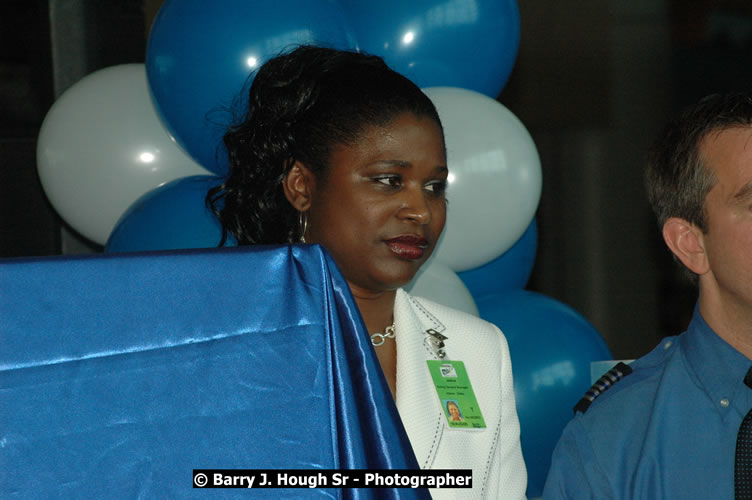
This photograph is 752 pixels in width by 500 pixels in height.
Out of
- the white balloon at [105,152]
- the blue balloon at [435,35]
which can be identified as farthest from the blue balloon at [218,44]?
the white balloon at [105,152]

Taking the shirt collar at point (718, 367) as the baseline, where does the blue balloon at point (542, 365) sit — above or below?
below

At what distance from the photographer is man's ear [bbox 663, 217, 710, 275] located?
1307mm

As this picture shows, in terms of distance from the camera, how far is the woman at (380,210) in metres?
1.24

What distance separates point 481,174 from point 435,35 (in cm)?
34

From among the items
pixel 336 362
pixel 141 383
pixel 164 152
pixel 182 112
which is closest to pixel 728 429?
pixel 336 362

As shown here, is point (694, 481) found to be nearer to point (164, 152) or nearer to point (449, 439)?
point (449, 439)

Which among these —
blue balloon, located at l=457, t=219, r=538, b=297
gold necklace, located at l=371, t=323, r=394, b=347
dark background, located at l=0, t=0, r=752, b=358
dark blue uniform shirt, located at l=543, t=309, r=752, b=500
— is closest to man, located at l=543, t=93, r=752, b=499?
dark blue uniform shirt, located at l=543, t=309, r=752, b=500

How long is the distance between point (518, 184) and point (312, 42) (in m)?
0.58

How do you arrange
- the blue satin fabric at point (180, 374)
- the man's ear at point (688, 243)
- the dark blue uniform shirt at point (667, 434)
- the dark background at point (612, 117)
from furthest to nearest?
1. the dark background at point (612, 117)
2. the man's ear at point (688, 243)
3. the dark blue uniform shirt at point (667, 434)
4. the blue satin fabric at point (180, 374)

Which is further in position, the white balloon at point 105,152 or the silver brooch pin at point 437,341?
the white balloon at point 105,152

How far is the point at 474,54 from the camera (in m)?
2.07

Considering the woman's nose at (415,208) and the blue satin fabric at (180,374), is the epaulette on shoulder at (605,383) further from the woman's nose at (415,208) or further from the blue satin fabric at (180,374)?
the blue satin fabric at (180,374)

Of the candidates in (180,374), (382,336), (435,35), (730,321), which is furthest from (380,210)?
(435,35)

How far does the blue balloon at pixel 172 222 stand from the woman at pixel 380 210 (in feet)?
1.31
